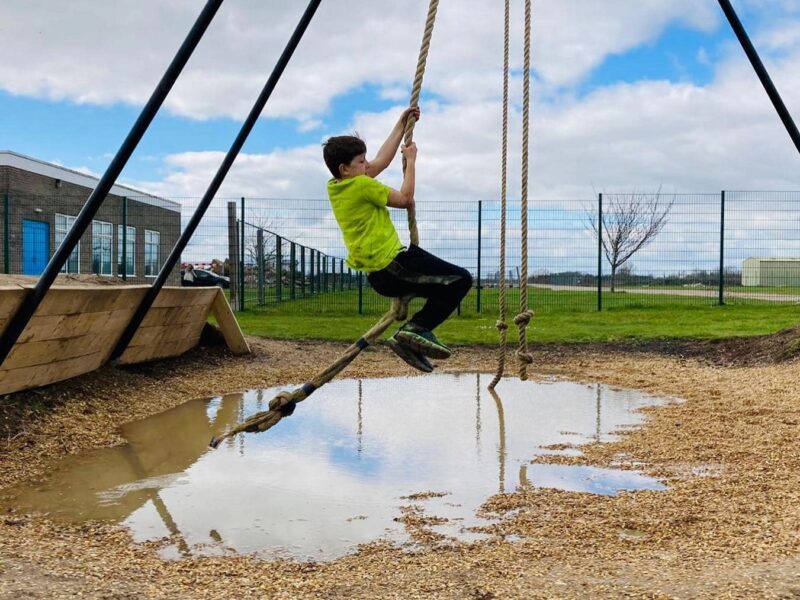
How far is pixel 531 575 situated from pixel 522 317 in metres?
2.67

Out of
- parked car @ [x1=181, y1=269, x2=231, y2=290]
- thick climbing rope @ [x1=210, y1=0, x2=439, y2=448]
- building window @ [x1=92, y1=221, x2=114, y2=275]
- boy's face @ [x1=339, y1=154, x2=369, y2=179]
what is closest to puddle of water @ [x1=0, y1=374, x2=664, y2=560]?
thick climbing rope @ [x1=210, y1=0, x2=439, y2=448]

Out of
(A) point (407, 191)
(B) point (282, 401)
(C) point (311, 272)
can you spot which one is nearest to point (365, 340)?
(B) point (282, 401)

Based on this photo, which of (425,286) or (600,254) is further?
(600,254)

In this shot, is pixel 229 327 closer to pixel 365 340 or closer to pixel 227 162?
pixel 227 162

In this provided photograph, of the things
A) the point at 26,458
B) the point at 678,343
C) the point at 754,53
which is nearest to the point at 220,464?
the point at 26,458

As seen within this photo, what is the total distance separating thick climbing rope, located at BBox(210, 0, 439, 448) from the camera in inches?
169

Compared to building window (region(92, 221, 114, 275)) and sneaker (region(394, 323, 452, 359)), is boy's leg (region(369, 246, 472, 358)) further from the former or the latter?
building window (region(92, 221, 114, 275))

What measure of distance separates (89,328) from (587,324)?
990 centimetres

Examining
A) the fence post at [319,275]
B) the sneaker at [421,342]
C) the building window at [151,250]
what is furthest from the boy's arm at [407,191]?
the fence post at [319,275]

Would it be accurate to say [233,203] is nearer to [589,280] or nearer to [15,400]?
[589,280]

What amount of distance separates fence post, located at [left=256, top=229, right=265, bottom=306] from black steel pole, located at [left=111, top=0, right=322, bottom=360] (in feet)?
33.5

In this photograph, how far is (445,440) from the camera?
248 inches

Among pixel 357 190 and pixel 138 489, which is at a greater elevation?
pixel 357 190

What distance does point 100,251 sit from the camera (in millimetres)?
23156
